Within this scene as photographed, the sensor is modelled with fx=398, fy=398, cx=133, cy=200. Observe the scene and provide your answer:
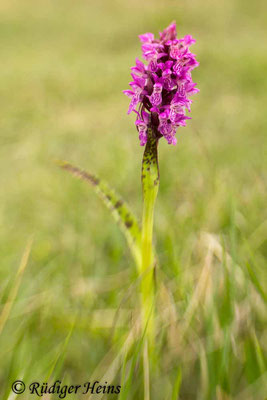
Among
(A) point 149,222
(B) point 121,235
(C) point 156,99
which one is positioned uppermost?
(B) point 121,235

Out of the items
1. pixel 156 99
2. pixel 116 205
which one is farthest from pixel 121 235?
pixel 156 99

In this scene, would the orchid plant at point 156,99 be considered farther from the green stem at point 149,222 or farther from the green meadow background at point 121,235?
the green meadow background at point 121,235

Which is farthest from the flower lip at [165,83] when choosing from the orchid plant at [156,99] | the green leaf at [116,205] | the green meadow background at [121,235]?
the green meadow background at [121,235]

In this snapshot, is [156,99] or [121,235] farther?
[121,235]

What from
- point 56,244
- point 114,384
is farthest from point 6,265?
point 114,384

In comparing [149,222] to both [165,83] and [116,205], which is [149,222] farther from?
[165,83]

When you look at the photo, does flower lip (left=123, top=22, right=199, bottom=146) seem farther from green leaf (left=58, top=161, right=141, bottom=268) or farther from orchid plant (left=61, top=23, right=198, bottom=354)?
green leaf (left=58, top=161, right=141, bottom=268)
